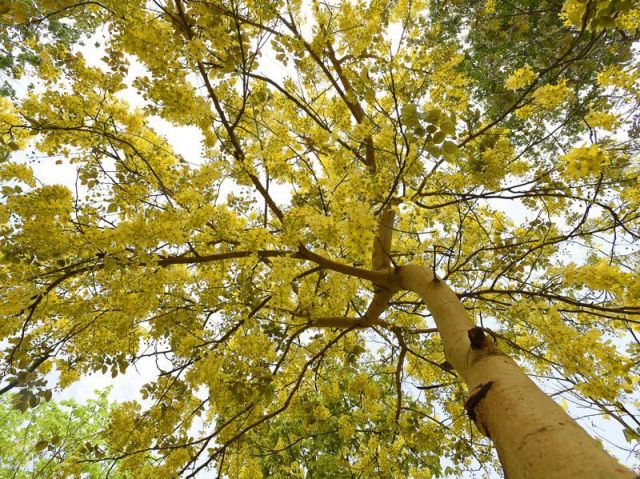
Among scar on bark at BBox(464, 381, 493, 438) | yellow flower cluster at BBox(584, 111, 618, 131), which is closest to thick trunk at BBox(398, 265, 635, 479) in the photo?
scar on bark at BBox(464, 381, 493, 438)

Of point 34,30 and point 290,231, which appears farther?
point 34,30

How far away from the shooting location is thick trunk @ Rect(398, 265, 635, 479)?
2.93ft

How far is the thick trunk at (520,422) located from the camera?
2.93 ft

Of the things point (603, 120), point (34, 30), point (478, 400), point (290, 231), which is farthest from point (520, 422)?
point (34, 30)

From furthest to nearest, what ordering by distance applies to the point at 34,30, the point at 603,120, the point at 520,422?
the point at 34,30
the point at 603,120
the point at 520,422

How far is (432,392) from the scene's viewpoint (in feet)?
14.3

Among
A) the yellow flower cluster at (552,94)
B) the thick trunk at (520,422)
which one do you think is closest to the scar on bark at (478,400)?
the thick trunk at (520,422)

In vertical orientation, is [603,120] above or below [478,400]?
above

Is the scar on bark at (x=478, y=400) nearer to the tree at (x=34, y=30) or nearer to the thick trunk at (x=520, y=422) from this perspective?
the thick trunk at (x=520, y=422)

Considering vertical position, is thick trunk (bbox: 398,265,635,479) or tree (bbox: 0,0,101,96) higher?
tree (bbox: 0,0,101,96)

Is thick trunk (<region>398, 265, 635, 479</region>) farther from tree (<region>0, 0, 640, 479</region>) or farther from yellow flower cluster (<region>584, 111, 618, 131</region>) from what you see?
yellow flower cluster (<region>584, 111, 618, 131</region>)

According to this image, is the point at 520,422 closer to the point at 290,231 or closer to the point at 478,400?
the point at 478,400

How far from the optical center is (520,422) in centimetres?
112

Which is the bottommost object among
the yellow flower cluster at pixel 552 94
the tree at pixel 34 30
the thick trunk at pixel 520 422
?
the thick trunk at pixel 520 422
